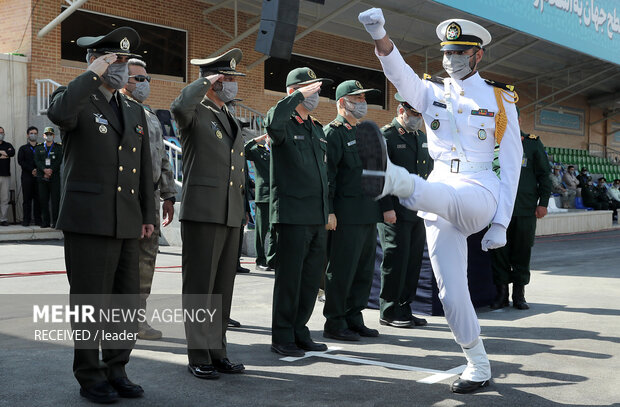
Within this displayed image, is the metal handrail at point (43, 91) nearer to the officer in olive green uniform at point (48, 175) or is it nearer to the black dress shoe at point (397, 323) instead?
the officer in olive green uniform at point (48, 175)

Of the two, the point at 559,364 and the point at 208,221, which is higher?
the point at 208,221

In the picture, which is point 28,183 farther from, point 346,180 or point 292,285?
point 292,285

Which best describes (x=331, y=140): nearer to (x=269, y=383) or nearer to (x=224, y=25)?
(x=269, y=383)

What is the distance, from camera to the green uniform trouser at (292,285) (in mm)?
5176

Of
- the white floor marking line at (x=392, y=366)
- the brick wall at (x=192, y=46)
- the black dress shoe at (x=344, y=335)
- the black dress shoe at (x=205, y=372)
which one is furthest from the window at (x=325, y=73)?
the black dress shoe at (x=205, y=372)

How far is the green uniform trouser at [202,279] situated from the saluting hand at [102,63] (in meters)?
1.18

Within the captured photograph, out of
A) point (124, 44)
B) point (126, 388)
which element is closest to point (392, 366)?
point (126, 388)

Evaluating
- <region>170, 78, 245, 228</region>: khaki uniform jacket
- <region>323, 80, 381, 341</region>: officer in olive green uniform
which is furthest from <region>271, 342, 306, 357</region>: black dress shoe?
<region>170, 78, 245, 228</region>: khaki uniform jacket

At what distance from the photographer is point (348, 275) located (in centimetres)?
582

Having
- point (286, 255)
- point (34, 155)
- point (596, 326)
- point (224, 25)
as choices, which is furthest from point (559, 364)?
point (224, 25)

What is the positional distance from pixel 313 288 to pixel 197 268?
1191 millimetres

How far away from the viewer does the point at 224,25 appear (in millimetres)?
19234

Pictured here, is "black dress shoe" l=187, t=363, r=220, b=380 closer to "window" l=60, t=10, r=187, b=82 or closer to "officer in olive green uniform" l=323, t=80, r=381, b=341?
"officer in olive green uniform" l=323, t=80, r=381, b=341

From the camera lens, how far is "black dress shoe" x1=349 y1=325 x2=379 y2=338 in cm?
591
